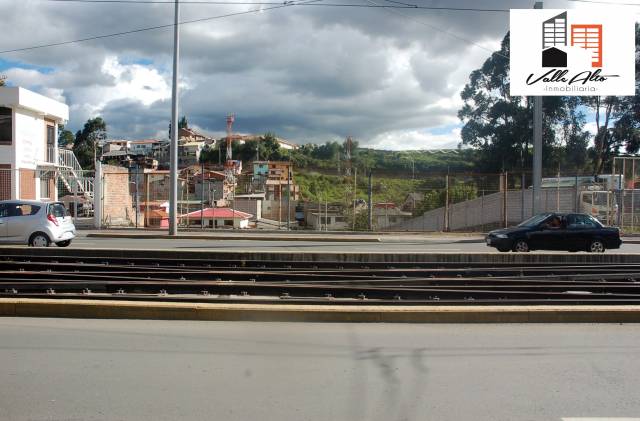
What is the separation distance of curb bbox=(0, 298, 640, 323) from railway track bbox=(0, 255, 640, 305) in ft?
2.82

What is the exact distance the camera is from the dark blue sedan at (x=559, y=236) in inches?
669

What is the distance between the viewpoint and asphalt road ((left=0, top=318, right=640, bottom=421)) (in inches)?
182

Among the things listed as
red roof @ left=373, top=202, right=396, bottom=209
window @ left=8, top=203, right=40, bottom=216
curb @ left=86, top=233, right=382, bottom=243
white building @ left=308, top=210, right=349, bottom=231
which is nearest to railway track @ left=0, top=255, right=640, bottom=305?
window @ left=8, top=203, right=40, bottom=216

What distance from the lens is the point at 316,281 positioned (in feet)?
31.9

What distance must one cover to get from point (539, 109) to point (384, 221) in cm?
1060

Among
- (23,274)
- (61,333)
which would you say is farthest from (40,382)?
(23,274)

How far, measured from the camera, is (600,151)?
4803 centimetres

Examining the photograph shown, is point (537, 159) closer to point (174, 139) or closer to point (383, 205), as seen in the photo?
point (383, 205)

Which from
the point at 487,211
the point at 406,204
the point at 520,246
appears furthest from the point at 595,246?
→ the point at 487,211

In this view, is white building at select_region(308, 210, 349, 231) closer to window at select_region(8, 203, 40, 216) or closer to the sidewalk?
the sidewalk

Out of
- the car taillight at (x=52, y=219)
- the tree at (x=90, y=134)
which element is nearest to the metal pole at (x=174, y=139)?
the car taillight at (x=52, y=219)

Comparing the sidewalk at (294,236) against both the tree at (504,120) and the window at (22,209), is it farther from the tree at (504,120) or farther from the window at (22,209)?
the tree at (504,120)

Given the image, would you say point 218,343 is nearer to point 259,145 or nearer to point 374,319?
point 374,319

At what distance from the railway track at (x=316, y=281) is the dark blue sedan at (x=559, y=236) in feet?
20.6
